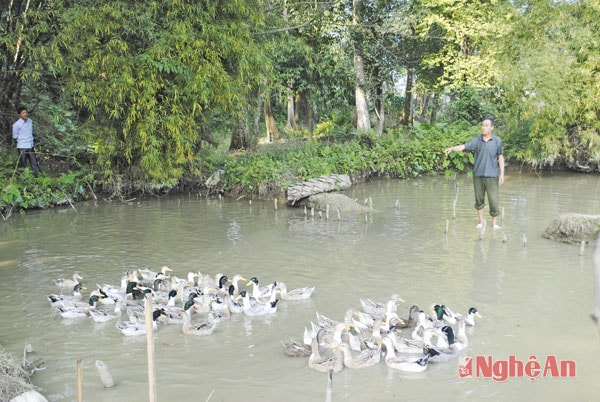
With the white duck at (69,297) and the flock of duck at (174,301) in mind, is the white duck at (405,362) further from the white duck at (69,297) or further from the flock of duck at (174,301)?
the white duck at (69,297)

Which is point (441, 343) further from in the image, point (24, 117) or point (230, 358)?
point (24, 117)

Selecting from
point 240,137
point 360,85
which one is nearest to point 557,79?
point 360,85

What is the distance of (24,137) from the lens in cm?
1592

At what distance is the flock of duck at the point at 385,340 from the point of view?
20.4 ft

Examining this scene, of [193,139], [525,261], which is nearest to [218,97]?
[193,139]

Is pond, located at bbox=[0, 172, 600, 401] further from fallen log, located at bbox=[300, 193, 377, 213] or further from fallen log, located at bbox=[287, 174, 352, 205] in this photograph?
fallen log, located at bbox=[287, 174, 352, 205]

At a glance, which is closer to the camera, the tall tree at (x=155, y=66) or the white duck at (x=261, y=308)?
the white duck at (x=261, y=308)

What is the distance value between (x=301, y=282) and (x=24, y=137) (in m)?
10.6

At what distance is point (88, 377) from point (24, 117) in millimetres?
11736

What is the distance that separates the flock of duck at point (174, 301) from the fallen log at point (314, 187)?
23.3 feet

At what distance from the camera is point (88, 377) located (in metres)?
6.07

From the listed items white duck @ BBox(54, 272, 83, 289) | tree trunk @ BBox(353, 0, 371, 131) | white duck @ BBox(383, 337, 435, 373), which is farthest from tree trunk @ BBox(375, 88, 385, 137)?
white duck @ BBox(383, 337, 435, 373)

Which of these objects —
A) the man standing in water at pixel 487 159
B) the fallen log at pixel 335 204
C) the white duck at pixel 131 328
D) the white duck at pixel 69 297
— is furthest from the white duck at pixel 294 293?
the fallen log at pixel 335 204

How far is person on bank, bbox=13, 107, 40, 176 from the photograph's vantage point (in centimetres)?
1577
